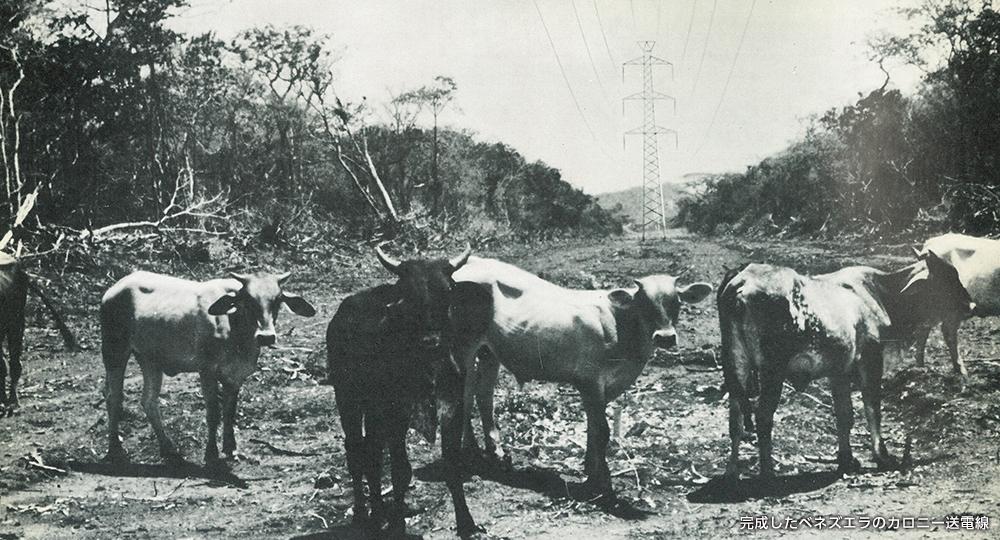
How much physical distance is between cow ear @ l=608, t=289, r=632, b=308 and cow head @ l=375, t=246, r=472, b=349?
1.75 meters

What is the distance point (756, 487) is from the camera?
712 cm

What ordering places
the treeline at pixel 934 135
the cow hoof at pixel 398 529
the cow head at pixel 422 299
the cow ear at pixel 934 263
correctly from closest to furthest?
the cow head at pixel 422 299 < the cow hoof at pixel 398 529 < the cow ear at pixel 934 263 < the treeline at pixel 934 135

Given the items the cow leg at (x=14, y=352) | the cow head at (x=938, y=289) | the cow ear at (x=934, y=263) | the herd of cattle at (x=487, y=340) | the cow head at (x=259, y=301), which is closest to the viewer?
the herd of cattle at (x=487, y=340)

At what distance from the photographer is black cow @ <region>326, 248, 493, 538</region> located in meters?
6.14

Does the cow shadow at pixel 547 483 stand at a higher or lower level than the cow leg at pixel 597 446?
lower

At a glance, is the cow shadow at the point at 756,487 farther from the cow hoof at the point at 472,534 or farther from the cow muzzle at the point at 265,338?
the cow muzzle at the point at 265,338

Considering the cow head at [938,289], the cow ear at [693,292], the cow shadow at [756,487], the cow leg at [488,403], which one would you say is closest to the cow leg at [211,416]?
the cow leg at [488,403]

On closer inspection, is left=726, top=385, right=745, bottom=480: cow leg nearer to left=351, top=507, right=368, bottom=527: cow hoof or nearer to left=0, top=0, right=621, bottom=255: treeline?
left=351, top=507, right=368, bottom=527: cow hoof

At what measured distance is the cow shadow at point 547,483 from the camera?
677 centimetres

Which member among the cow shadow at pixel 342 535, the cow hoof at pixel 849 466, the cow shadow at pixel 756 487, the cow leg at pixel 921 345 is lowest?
the cow shadow at pixel 342 535

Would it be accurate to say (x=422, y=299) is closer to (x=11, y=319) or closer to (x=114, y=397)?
(x=114, y=397)

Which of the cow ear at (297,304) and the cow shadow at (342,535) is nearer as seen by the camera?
the cow shadow at (342,535)

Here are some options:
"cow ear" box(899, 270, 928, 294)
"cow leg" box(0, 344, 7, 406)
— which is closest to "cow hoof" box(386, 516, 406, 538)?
"cow ear" box(899, 270, 928, 294)

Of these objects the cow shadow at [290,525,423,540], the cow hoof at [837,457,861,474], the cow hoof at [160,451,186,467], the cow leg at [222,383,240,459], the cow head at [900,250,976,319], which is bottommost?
the cow shadow at [290,525,423,540]
